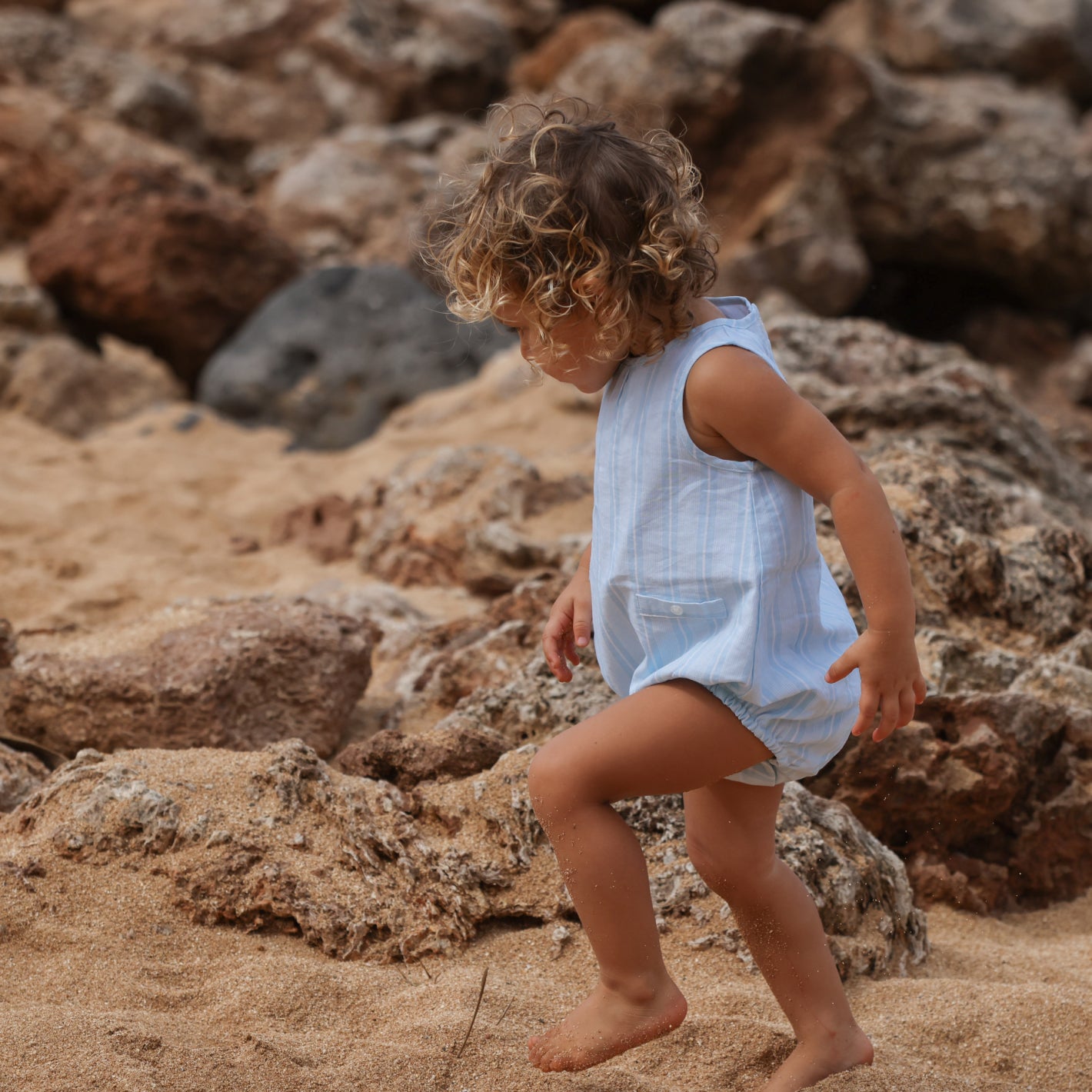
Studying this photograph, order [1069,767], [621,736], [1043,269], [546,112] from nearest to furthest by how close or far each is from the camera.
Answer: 1. [621,736]
2. [546,112]
3. [1069,767]
4. [1043,269]

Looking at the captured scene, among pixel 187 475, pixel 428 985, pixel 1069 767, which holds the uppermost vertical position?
pixel 1069 767

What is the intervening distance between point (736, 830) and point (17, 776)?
1568 millimetres

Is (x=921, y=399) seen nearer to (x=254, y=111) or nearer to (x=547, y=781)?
(x=547, y=781)

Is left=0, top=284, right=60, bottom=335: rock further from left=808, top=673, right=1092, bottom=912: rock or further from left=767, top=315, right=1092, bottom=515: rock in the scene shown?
left=808, top=673, right=1092, bottom=912: rock

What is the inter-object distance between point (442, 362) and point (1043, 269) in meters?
5.20

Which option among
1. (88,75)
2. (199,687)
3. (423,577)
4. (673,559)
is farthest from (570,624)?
(88,75)

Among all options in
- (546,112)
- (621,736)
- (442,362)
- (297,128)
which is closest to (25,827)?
(621,736)

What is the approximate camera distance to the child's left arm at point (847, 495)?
5.11 feet

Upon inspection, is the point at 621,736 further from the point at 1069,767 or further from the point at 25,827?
the point at 1069,767

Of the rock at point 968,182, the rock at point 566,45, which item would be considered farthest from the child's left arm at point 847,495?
the rock at point 566,45

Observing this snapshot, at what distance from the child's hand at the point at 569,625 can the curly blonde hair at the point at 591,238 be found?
415 mm

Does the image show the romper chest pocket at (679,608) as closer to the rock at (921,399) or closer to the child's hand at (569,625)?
the child's hand at (569,625)

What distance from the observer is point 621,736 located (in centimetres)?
159

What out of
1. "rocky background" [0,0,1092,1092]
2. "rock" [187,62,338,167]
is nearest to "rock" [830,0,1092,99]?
"rocky background" [0,0,1092,1092]
